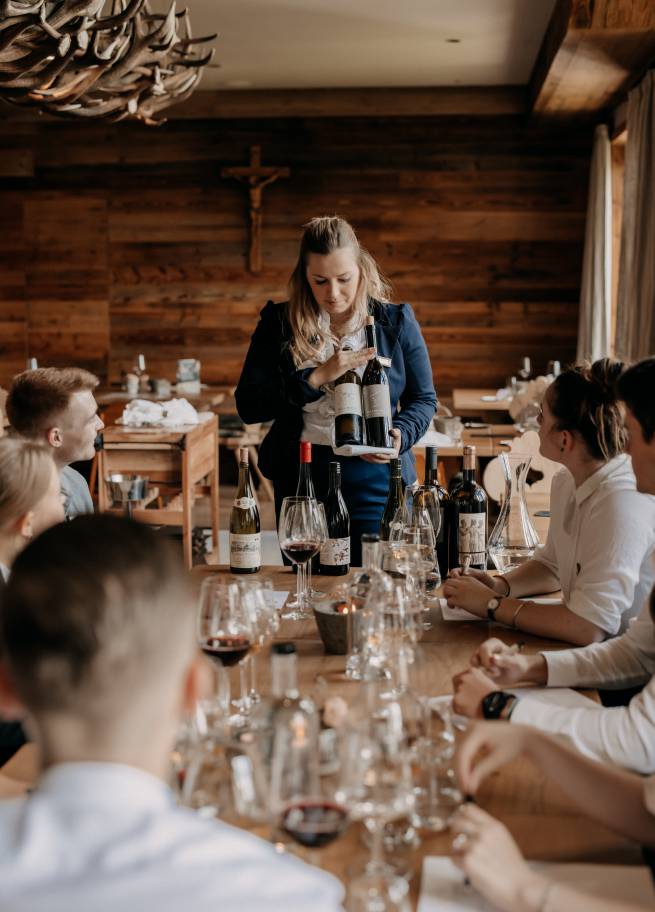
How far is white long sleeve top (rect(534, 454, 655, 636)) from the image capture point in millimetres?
1828

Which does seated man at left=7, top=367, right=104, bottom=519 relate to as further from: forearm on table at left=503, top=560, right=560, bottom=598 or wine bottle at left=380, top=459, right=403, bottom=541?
forearm on table at left=503, top=560, right=560, bottom=598

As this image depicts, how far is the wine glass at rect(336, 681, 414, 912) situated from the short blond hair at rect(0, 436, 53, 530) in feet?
3.34

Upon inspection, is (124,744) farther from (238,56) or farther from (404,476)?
(238,56)

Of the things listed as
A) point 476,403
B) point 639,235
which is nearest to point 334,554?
point 639,235

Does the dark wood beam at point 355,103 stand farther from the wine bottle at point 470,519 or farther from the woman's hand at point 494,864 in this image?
the woman's hand at point 494,864

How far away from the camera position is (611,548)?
6.08 ft

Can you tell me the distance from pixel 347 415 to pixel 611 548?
0.91 m

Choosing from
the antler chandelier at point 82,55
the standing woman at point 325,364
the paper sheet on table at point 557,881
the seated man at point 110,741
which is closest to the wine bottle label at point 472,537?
the standing woman at point 325,364

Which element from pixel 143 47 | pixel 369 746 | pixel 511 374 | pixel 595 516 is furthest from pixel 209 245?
pixel 369 746

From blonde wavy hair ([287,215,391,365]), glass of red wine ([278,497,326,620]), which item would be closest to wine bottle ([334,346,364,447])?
blonde wavy hair ([287,215,391,365])

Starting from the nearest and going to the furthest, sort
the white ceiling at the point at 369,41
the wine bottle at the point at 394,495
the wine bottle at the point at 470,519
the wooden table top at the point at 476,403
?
1. the wine bottle at the point at 470,519
2. the wine bottle at the point at 394,495
3. the white ceiling at the point at 369,41
4. the wooden table top at the point at 476,403

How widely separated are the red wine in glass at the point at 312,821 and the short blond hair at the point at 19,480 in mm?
1070

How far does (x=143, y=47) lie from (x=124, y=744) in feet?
14.2

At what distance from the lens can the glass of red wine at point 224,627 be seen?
1.40 metres
